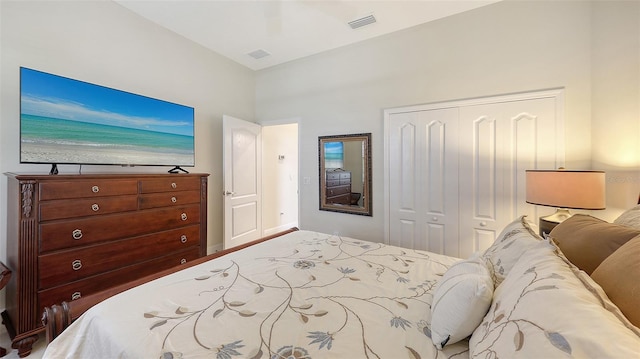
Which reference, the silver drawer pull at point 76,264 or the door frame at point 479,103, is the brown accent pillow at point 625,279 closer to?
the door frame at point 479,103

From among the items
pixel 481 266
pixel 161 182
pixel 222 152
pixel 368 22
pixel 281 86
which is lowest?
pixel 481 266

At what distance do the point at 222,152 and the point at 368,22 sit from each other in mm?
2630

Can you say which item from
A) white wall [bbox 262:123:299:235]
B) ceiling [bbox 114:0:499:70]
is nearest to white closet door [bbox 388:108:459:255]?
ceiling [bbox 114:0:499:70]

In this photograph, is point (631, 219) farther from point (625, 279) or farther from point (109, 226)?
point (109, 226)

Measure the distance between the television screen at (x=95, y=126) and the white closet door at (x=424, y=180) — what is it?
257 cm

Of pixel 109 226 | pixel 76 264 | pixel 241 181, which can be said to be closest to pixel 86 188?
pixel 109 226

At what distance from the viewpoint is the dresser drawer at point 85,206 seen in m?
1.76

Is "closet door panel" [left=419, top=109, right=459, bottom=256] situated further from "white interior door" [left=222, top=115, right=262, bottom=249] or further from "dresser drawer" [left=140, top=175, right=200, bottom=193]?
"dresser drawer" [left=140, top=175, right=200, bottom=193]

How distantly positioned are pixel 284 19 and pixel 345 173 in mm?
2018

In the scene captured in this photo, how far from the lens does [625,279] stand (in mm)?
658

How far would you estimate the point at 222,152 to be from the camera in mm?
3705

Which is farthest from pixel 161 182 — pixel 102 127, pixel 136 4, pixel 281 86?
pixel 281 86

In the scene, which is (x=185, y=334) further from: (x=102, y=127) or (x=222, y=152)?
(x=222, y=152)

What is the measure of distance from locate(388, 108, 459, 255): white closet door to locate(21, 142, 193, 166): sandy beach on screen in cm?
262
